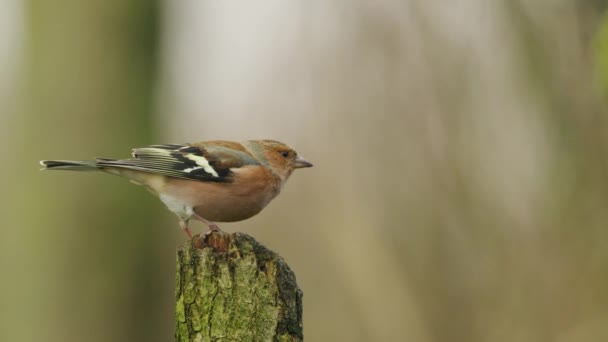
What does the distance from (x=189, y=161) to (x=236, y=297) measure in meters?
2.29

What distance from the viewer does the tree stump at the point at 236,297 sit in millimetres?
3176

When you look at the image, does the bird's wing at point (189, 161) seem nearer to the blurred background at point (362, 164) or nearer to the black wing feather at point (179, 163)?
the black wing feather at point (179, 163)

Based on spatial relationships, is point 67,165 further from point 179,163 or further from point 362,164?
point 362,164

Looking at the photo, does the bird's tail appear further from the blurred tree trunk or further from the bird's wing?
the blurred tree trunk

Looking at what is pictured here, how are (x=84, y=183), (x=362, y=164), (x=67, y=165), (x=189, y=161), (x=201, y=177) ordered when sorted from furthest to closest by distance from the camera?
(x=362, y=164) → (x=84, y=183) → (x=189, y=161) → (x=201, y=177) → (x=67, y=165)

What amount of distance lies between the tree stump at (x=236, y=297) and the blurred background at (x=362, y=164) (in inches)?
180

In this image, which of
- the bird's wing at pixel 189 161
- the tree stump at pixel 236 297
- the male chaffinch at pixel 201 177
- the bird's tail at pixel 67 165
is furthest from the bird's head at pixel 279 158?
the tree stump at pixel 236 297

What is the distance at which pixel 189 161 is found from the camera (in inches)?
212

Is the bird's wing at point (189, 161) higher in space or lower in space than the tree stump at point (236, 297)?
higher

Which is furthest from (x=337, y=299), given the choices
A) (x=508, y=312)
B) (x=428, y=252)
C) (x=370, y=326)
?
(x=508, y=312)

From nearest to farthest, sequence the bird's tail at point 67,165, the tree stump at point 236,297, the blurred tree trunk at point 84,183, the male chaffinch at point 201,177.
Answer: the tree stump at point 236,297, the bird's tail at point 67,165, the male chaffinch at point 201,177, the blurred tree trunk at point 84,183

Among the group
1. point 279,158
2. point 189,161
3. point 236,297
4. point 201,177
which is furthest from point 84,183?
point 236,297

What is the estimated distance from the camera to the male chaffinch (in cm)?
520

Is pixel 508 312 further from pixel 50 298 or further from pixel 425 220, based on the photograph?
pixel 50 298
